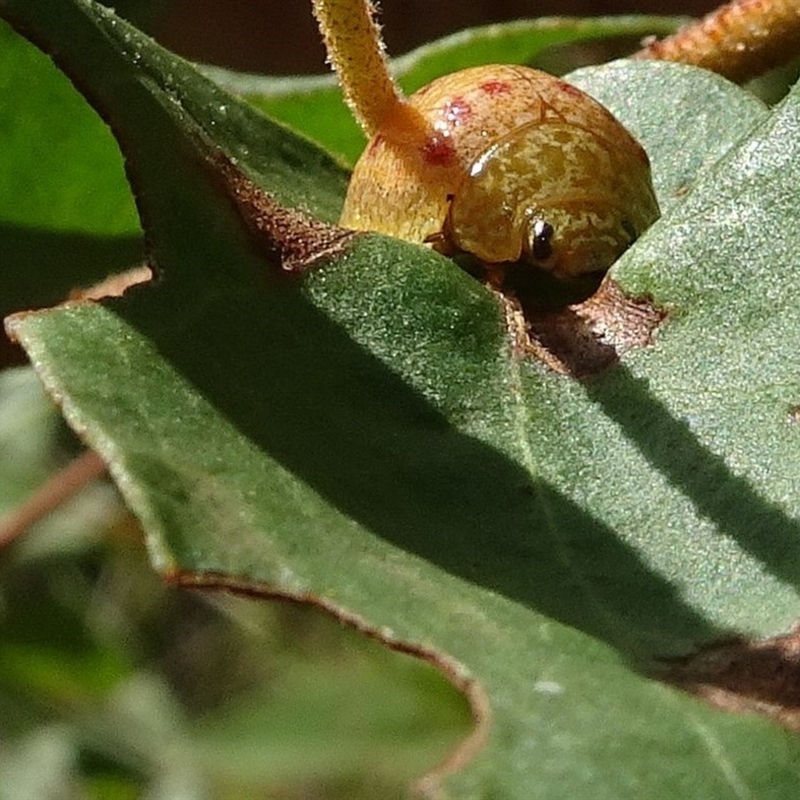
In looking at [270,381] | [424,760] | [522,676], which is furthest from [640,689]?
[424,760]

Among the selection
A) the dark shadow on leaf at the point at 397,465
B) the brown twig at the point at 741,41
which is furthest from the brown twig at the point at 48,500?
the dark shadow on leaf at the point at 397,465

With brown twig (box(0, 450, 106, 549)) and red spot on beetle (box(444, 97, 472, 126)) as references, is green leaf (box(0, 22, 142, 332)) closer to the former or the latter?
red spot on beetle (box(444, 97, 472, 126))

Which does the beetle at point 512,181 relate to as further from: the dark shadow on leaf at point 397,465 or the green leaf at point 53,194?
the green leaf at point 53,194

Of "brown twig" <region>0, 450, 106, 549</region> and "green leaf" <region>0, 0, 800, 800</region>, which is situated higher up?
"green leaf" <region>0, 0, 800, 800</region>

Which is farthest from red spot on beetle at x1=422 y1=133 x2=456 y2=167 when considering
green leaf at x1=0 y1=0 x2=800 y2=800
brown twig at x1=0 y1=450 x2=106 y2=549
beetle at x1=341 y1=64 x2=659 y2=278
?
brown twig at x1=0 y1=450 x2=106 y2=549

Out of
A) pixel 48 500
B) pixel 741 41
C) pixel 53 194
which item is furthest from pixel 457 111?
pixel 48 500

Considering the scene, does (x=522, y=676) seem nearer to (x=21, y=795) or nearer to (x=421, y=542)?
(x=421, y=542)
